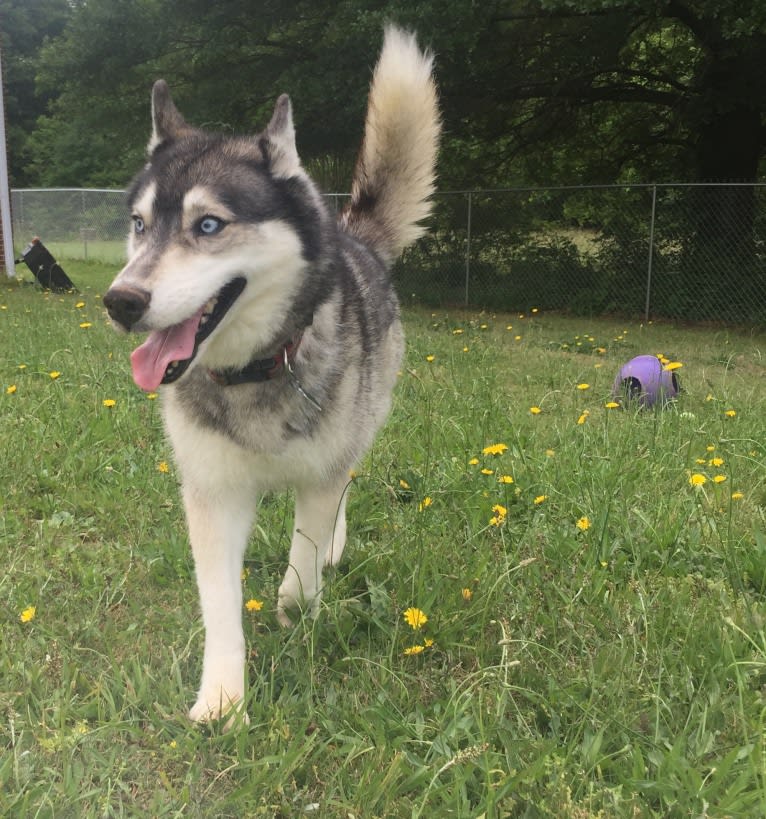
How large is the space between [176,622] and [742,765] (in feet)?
4.79

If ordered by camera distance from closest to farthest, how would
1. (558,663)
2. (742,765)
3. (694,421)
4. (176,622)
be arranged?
1. (742,765)
2. (558,663)
3. (176,622)
4. (694,421)

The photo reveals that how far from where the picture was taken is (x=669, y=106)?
1202cm

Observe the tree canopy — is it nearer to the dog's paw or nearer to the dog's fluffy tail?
the dog's fluffy tail

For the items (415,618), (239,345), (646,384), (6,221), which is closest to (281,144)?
(239,345)

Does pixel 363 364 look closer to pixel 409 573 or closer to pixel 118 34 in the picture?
pixel 409 573

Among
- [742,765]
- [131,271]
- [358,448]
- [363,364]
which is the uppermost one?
[131,271]

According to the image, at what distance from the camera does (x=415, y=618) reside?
191 centimetres

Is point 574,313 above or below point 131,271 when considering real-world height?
below

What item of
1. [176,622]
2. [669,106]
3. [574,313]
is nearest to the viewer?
[176,622]

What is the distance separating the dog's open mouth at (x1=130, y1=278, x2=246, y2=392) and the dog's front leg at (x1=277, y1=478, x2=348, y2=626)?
589 millimetres

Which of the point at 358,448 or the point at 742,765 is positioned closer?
the point at 742,765

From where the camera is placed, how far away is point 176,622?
6.84ft

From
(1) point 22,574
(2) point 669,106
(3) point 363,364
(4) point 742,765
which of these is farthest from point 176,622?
(2) point 669,106

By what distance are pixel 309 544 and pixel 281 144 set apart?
1.15 meters
